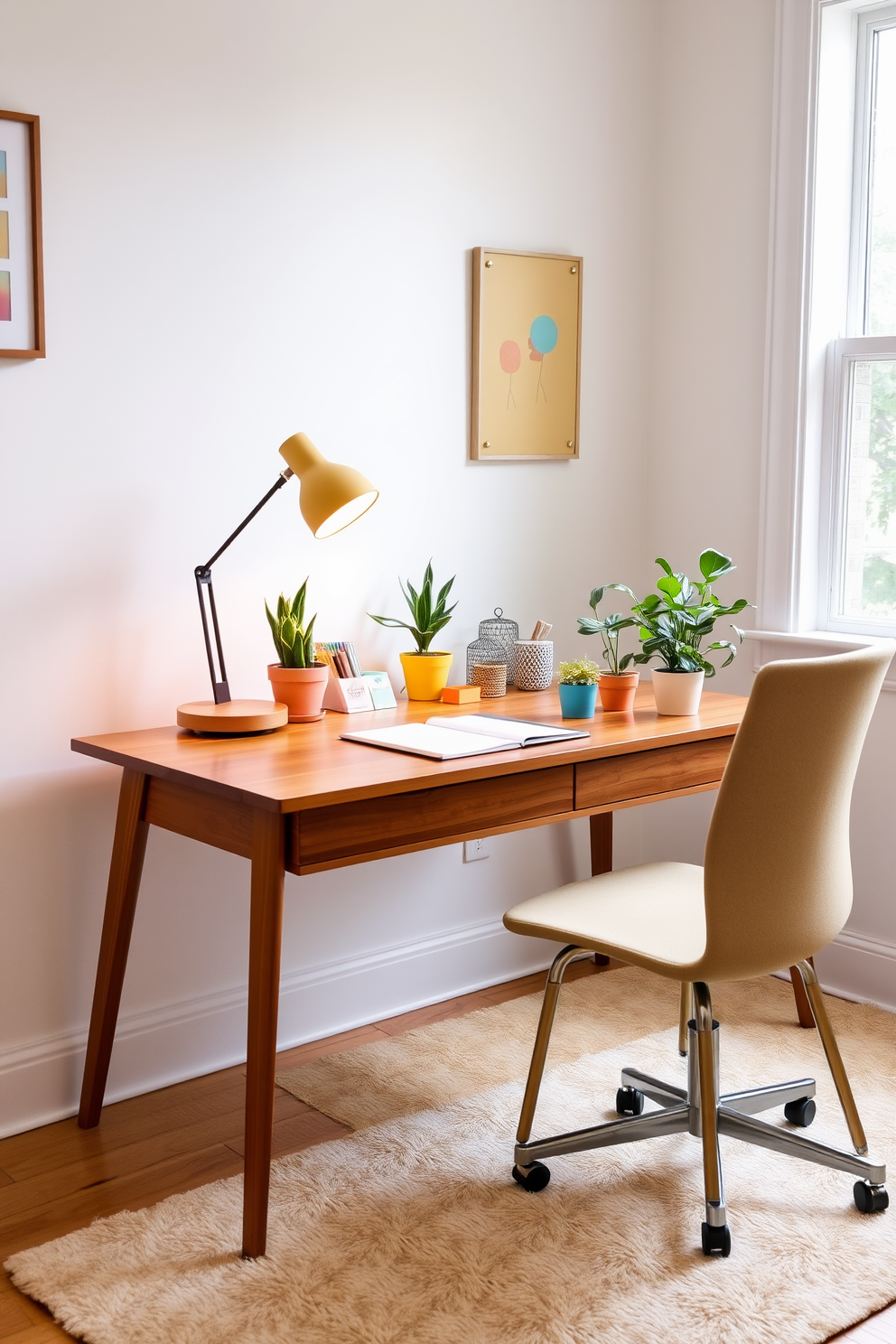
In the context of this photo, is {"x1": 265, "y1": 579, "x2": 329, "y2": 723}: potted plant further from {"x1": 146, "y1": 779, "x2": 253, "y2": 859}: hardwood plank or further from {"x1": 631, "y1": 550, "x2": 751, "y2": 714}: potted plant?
{"x1": 631, "y1": 550, "x2": 751, "y2": 714}: potted plant

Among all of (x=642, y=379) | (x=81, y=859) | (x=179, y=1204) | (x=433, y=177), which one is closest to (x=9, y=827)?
(x=81, y=859)

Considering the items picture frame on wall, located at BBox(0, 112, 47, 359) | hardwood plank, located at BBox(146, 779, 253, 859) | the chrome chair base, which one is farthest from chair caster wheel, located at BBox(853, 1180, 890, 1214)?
picture frame on wall, located at BBox(0, 112, 47, 359)

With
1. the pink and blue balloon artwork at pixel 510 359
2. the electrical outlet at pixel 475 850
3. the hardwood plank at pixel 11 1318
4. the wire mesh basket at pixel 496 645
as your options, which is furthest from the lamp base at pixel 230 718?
the pink and blue balloon artwork at pixel 510 359

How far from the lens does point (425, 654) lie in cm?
266

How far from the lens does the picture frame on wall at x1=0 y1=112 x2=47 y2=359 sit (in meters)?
2.13

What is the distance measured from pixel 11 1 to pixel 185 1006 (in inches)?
71.5

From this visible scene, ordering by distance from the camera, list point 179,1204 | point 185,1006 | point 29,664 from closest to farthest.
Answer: point 179,1204
point 29,664
point 185,1006

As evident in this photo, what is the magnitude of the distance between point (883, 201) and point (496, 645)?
1335mm

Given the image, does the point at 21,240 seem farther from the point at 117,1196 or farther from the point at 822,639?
the point at 822,639

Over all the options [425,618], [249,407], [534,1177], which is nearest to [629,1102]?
[534,1177]

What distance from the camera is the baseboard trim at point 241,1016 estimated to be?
2311 millimetres

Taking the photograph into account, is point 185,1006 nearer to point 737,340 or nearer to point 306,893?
point 306,893

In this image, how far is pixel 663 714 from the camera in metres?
2.50

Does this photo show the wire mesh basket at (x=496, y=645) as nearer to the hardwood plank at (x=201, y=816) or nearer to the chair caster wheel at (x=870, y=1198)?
the hardwood plank at (x=201, y=816)
